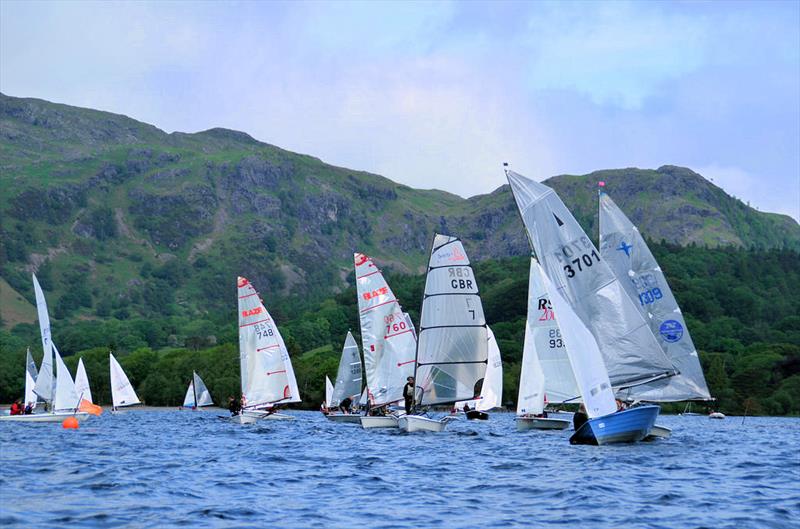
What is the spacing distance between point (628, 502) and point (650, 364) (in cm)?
1581

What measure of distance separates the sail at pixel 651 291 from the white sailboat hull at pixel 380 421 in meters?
16.5

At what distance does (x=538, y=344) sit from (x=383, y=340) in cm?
945

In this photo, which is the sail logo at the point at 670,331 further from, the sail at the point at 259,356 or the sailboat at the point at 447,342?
the sail at the point at 259,356

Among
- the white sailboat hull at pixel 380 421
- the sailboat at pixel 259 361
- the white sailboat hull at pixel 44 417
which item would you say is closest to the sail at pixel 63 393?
the white sailboat hull at pixel 44 417

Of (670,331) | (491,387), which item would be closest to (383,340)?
(670,331)

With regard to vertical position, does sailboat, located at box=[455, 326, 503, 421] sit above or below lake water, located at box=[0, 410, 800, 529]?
above

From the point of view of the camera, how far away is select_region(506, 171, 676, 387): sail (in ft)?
128

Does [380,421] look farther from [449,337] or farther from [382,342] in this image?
[449,337]

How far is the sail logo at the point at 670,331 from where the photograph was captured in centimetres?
4684

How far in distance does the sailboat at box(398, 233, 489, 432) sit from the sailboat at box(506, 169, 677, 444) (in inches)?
476

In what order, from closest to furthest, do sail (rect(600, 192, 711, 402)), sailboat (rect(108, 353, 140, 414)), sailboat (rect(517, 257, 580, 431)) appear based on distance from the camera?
sail (rect(600, 192, 711, 402))
sailboat (rect(517, 257, 580, 431))
sailboat (rect(108, 353, 140, 414))

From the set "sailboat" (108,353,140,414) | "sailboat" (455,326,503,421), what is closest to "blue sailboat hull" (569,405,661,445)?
"sailboat" (455,326,503,421)

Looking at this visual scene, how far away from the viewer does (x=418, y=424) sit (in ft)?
170

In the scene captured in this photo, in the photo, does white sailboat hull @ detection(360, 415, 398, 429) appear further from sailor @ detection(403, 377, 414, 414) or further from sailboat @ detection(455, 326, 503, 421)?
sailboat @ detection(455, 326, 503, 421)
